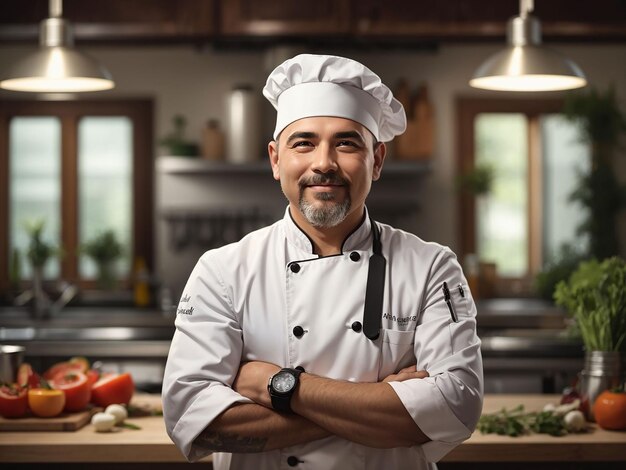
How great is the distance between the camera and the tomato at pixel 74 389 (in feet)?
8.36

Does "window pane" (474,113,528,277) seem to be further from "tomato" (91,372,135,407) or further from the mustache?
the mustache

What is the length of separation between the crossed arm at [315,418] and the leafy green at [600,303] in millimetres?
898

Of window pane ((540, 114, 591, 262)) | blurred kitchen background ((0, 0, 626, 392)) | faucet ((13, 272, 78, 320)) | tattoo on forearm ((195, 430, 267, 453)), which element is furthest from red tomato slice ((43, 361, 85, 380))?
window pane ((540, 114, 591, 262))

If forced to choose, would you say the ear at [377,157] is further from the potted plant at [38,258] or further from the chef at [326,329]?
the potted plant at [38,258]

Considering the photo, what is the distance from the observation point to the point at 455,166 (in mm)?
5941

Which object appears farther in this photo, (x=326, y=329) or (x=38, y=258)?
(x=38, y=258)

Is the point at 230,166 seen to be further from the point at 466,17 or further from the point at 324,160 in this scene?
the point at 324,160

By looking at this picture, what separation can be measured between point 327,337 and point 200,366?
0.91ft

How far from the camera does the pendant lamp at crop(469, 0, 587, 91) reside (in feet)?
9.89

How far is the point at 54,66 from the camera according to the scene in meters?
3.03

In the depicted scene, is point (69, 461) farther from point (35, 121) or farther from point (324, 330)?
point (35, 121)

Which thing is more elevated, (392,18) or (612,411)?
(392,18)

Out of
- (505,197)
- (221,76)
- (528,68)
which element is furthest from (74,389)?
(505,197)

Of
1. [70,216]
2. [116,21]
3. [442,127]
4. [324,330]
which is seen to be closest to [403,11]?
[442,127]
